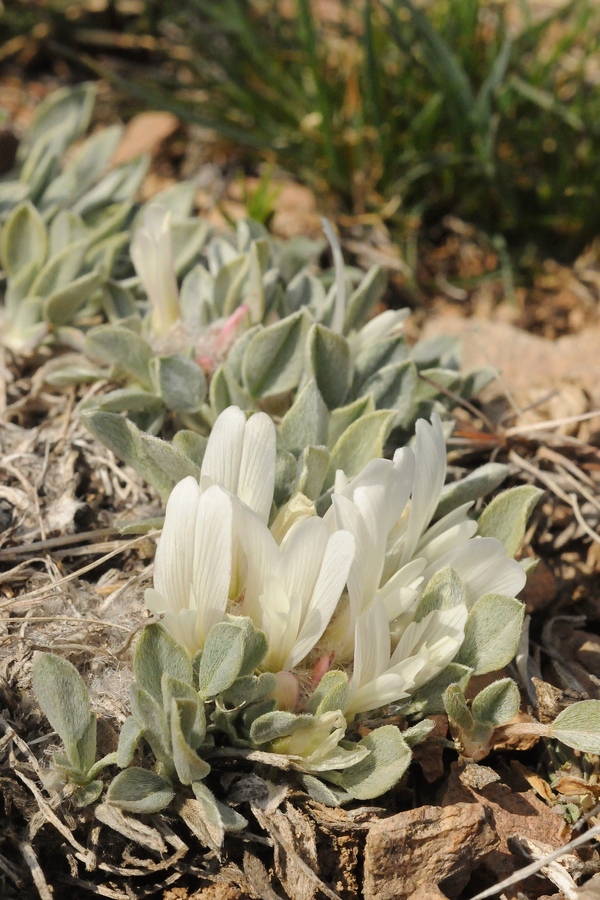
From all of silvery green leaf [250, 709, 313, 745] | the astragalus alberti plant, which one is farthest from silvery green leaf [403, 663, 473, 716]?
silvery green leaf [250, 709, 313, 745]

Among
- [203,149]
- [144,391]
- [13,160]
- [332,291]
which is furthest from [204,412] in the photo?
[203,149]

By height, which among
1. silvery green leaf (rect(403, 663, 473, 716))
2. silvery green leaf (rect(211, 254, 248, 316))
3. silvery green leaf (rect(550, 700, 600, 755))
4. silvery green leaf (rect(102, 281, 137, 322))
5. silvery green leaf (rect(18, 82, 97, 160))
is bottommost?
silvery green leaf (rect(550, 700, 600, 755))

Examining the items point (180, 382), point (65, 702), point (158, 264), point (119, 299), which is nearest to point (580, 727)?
point (65, 702)

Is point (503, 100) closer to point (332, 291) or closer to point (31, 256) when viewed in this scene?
point (332, 291)

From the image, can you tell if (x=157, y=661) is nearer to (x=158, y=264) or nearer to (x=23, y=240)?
(x=158, y=264)

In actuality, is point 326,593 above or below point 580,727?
above

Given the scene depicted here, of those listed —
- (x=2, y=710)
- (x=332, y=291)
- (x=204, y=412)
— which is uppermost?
(x=332, y=291)

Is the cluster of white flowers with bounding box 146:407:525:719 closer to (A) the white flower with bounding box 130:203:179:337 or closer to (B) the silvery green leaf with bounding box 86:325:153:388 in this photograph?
(B) the silvery green leaf with bounding box 86:325:153:388
